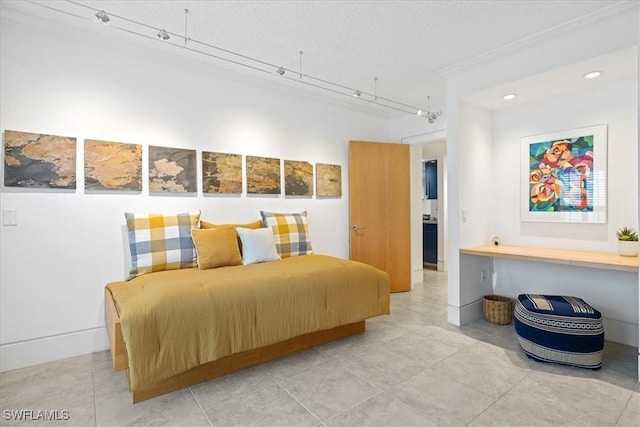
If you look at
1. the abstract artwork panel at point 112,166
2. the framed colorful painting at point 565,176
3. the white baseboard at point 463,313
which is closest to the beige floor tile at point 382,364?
the white baseboard at point 463,313

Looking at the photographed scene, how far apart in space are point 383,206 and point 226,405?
10.6 feet

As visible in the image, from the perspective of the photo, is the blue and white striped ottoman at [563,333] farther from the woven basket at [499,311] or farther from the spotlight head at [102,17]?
the spotlight head at [102,17]

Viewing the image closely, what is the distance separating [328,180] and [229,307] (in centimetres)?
245

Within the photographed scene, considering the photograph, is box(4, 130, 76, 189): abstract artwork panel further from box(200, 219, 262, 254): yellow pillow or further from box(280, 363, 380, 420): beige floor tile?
box(280, 363, 380, 420): beige floor tile

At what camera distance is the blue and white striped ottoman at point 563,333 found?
7.64 feet

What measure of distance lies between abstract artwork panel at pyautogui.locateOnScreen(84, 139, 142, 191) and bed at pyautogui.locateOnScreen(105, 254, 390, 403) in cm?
87

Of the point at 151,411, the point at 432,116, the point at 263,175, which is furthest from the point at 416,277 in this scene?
the point at 151,411

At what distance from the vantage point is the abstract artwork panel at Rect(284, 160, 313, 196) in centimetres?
388

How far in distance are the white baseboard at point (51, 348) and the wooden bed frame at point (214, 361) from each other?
29 cm

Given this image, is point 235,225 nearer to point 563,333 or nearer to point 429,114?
point 429,114

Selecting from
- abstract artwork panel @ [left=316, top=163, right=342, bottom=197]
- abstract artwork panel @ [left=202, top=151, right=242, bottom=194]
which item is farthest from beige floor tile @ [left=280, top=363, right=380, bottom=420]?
abstract artwork panel @ [left=316, top=163, right=342, bottom=197]

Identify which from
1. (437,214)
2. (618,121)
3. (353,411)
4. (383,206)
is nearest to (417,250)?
(383,206)

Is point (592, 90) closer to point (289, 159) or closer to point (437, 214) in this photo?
point (289, 159)

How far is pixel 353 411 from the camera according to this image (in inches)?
74.4
